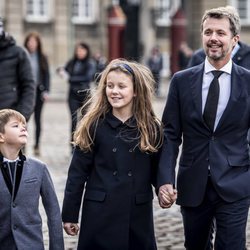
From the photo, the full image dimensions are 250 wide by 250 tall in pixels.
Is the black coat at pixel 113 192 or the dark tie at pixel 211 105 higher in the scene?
the dark tie at pixel 211 105

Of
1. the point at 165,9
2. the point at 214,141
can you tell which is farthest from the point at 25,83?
the point at 165,9

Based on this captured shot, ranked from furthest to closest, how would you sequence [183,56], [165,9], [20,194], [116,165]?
[165,9]
[183,56]
[116,165]
[20,194]

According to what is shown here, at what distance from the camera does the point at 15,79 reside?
30.3 ft

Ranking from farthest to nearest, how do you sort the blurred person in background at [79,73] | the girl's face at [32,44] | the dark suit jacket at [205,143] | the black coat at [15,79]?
the blurred person in background at [79,73] → the girl's face at [32,44] → the black coat at [15,79] → the dark suit jacket at [205,143]

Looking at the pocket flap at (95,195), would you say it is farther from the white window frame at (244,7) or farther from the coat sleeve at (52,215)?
the white window frame at (244,7)

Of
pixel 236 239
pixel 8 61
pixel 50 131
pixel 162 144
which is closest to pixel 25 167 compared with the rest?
pixel 162 144

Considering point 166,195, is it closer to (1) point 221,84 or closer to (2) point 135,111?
(2) point 135,111

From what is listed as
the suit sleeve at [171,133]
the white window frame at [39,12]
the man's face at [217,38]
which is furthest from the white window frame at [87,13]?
the man's face at [217,38]

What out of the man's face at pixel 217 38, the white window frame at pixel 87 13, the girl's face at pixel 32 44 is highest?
the man's face at pixel 217 38

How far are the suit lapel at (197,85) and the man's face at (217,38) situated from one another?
0.51 feet

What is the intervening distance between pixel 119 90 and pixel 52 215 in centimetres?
84

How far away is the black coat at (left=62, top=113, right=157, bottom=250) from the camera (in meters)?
5.80

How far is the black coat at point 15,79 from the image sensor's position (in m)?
9.09

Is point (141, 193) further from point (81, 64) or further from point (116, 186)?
point (81, 64)
